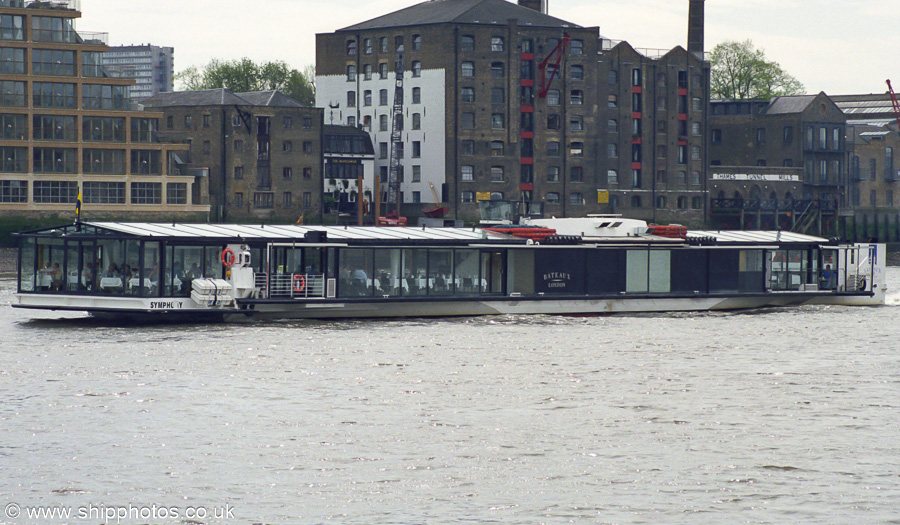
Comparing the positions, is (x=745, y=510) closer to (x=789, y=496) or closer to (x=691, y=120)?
(x=789, y=496)

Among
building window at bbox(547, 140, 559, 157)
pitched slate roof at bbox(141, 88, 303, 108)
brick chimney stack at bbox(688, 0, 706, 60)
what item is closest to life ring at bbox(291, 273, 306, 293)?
pitched slate roof at bbox(141, 88, 303, 108)

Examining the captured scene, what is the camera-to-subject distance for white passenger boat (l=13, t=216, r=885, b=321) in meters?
39.5

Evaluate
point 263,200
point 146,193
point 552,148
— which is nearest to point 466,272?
point 146,193

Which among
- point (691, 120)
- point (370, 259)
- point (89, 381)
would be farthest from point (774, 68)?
point (89, 381)

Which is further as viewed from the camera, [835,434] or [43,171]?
[43,171]

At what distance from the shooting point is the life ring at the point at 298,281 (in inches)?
1647

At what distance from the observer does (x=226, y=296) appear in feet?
132

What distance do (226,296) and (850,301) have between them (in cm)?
2644

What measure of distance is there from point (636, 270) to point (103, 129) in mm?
58222

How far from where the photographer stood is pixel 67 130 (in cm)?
9469

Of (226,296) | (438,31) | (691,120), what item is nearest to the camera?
(226,296)

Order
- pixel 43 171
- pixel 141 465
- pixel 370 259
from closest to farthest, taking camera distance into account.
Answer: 1. pixel 141 465
2. pixel 370 259
3. pixel 43 171

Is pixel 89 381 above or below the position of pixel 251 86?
below

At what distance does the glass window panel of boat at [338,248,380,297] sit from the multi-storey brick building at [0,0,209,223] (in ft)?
Result: 178
